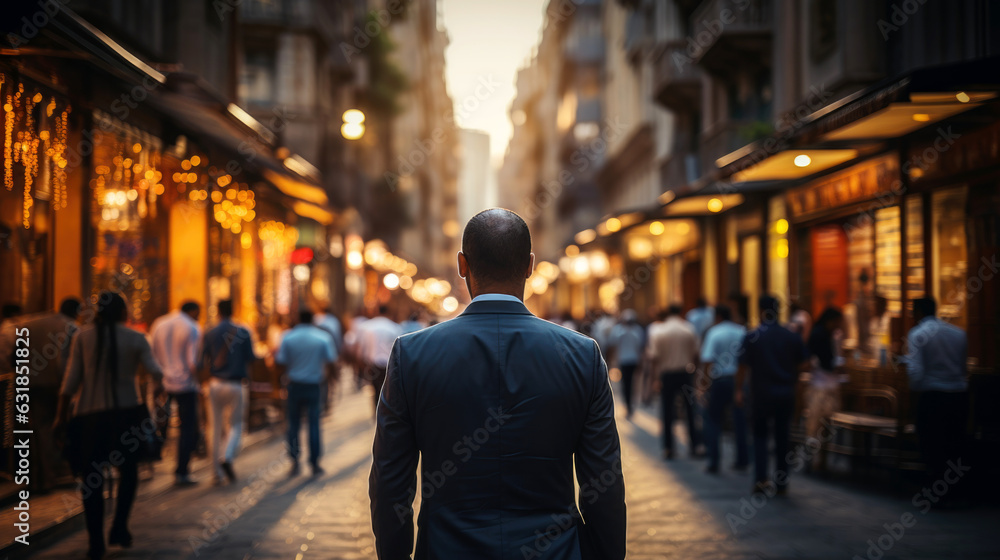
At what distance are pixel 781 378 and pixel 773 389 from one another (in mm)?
150

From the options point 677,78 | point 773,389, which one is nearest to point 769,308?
point 773,389

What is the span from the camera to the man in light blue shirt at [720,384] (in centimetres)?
1130

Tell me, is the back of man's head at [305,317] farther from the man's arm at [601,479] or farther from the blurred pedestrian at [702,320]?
the man's arm at [601,479]

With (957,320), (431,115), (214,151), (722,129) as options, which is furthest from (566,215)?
(957,320)

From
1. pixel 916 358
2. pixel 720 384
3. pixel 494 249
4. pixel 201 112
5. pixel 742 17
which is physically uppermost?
pixel 742 17

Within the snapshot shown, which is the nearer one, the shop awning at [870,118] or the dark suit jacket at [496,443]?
the dark suit jacket at [496,443]

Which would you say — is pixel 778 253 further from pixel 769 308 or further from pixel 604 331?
pixel 769 308

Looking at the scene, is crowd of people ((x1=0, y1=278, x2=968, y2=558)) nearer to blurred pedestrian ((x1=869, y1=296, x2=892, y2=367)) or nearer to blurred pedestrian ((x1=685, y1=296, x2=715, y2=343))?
blurred pedestrian ((x1=869, y1=296, x2=892, y2=367))

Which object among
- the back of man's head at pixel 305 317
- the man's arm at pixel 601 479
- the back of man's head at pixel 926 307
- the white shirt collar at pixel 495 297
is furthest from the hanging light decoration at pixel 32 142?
the back of man's head at pixel 926 307

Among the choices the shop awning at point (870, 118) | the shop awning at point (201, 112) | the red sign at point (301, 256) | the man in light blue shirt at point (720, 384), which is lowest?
the man in light blue shirt at point (720, 384)

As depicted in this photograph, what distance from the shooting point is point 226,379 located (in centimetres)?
1051

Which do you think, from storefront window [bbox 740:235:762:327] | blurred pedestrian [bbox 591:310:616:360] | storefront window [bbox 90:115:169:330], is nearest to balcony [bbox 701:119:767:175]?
storefront window [bbox 740:235:762:327]

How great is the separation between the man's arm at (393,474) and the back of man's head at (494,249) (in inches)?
14.4

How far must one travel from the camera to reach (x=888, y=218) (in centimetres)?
1320
